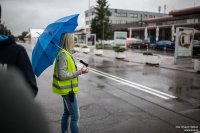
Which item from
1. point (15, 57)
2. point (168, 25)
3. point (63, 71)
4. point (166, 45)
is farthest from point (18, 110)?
point (168, 25)

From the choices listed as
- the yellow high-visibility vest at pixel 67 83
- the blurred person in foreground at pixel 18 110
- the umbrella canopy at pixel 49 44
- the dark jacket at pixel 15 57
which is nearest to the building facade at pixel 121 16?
the umbrella canopy at pixel 49 44

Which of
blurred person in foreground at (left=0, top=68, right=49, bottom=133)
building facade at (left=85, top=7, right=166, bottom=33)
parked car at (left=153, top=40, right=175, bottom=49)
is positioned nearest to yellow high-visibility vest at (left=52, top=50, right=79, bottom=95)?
blurred person in foreground at (left=0, top=68, right=49, bottom=133)

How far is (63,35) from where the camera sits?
384cm

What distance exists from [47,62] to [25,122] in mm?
3137

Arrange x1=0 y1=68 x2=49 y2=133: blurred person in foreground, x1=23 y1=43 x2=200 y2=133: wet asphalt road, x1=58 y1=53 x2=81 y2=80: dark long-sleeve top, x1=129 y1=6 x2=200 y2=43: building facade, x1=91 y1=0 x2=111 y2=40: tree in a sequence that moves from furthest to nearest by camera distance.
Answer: x1=91 y1=0 x2=111 y2=40: tree < x1=129 y1=6 x2=200 y2=43: building facade < x1=23 y1=43 x2=200 y2=133: wet asphalt road < x1=58 y1=53 x2=81 y2=80: dark long-sleeve top < x1=0 y1=68 x2=49 y2=133: blurred person in foreground

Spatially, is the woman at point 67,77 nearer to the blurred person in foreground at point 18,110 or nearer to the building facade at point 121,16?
the blurred person in foreground at point 18,110

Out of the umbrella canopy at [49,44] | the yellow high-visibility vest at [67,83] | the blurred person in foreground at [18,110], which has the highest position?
the umbrella canopy at [49,44]

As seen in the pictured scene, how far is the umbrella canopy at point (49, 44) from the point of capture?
3.78 m

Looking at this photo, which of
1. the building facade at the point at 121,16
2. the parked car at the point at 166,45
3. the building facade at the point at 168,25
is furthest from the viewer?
the building facade at the point at 121,16

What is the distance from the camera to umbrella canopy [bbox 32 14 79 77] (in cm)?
378

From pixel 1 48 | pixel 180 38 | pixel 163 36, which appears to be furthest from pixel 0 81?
pixel 163 36

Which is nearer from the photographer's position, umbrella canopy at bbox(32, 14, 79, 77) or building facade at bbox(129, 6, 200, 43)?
umbrella canopy at bbox(32, 14, 79, 77)

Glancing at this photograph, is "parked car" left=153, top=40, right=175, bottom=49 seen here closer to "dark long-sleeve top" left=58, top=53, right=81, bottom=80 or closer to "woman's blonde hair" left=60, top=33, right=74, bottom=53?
"woman's blonde hair" left=60, top=33, right=74, bottom=53

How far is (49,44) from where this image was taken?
3822 mm
